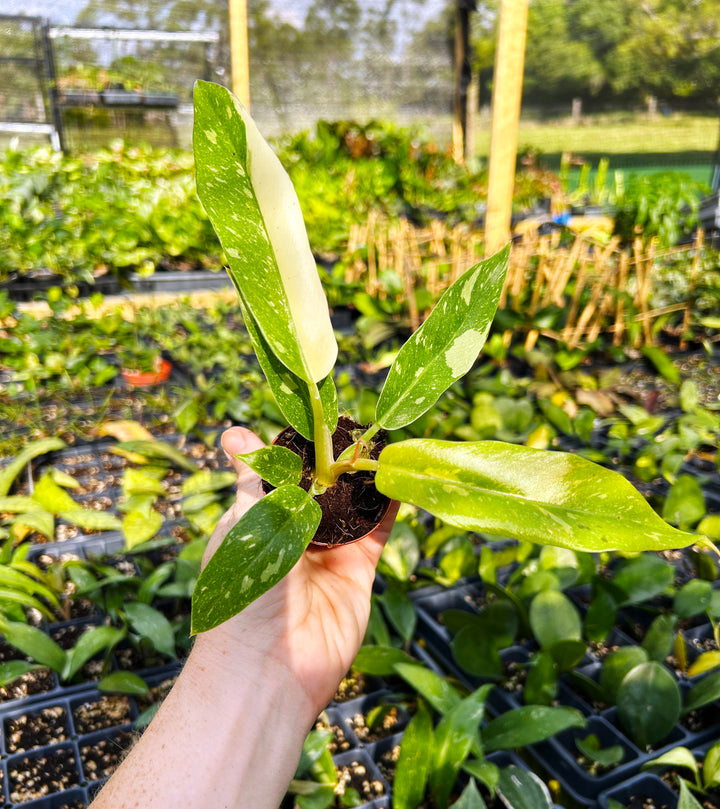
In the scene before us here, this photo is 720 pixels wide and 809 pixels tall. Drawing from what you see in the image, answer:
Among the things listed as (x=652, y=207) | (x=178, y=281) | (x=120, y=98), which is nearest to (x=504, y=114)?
(x=652, y=207)

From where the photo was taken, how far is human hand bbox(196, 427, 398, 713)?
2.04 feet

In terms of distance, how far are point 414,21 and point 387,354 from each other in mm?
4345

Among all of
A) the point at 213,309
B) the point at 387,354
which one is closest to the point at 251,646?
the point at 387,354

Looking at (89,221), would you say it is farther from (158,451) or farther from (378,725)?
(378,725)

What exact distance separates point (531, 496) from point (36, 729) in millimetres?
831

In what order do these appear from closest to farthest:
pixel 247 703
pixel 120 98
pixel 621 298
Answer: pixel 247 703, pixel 621 298, pixel 120 98

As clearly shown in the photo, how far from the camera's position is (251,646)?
0.62 m

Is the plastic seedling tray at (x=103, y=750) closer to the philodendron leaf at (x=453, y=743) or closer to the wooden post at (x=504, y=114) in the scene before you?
the philodendron leaf at (x=453, y=743)

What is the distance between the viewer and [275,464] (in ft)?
1.97

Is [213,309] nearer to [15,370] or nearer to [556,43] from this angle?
[15,370]

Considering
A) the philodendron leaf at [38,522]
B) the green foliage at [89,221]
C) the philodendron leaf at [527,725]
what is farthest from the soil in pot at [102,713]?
the green foliage at [89,221]

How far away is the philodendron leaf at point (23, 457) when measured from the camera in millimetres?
1424

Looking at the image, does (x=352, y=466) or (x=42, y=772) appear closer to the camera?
(x=352, y=466)

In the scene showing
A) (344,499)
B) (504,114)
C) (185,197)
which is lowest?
(344,499)
